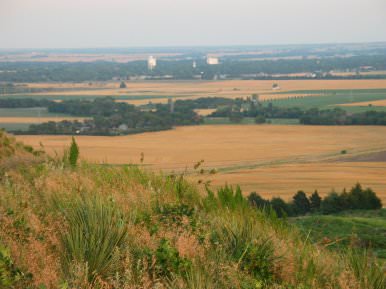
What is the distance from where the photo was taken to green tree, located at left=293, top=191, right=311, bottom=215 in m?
17.0

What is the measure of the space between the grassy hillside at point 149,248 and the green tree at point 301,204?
9.04 meters

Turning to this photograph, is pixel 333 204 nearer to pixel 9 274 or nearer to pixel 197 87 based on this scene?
pixel 9 274

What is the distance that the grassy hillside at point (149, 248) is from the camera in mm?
5457

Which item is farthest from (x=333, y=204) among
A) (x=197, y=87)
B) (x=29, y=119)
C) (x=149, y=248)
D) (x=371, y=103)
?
(x=197, y=87)

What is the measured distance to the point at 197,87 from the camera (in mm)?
90812

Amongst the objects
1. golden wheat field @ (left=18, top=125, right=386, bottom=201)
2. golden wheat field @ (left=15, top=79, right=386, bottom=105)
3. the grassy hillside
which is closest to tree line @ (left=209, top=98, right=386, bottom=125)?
golden wheat field @ (left=18, top=125, right=386, bottom=201)

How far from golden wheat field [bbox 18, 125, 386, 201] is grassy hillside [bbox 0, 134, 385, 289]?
490 inches

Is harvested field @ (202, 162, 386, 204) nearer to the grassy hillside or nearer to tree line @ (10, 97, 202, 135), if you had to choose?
the grassy hillside

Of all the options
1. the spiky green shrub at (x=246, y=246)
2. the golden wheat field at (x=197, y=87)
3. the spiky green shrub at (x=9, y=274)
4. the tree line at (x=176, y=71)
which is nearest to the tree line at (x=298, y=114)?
the golden wheat field at (x=197, y=87)

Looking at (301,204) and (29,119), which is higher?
(301,204)

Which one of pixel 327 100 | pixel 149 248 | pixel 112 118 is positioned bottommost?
pixel 327 100

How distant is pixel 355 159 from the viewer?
33.2 meters

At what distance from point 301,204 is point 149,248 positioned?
12265 mm

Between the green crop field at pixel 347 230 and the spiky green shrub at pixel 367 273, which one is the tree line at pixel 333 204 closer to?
the green crop field at pixel 347 230
